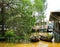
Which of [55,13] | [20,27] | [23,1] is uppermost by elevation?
[23,1]

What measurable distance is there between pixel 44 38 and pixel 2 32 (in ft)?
12.6

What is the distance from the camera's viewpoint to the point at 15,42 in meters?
15.4

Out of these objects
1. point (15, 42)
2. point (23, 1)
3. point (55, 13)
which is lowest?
point (15, 42)

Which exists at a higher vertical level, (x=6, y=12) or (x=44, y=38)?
(x=6, y=12)

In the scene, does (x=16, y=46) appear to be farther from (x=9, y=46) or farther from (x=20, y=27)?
(x=20, y=27)

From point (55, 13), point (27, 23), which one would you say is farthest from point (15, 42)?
point (55, 13)

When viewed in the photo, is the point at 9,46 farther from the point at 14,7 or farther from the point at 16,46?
the point at 14,7

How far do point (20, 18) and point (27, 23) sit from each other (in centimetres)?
76

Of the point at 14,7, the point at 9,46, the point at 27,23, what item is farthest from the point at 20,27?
the point at 9,46

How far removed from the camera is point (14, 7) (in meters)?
15.5

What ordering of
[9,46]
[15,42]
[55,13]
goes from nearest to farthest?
[9,46] < [15,42] < [55,13]

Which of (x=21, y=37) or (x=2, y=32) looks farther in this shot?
(x=2, y=32)

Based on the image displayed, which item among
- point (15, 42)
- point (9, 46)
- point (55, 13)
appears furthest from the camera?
point (55, 13)

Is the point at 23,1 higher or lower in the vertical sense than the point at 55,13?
higher
